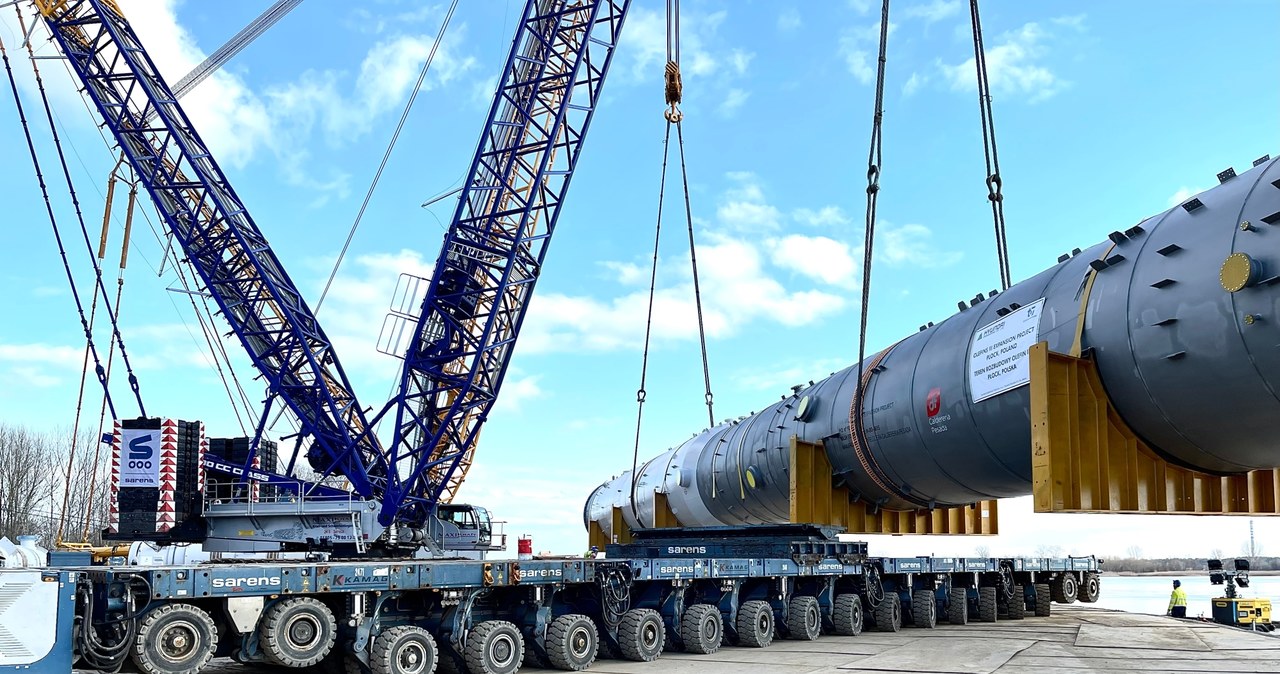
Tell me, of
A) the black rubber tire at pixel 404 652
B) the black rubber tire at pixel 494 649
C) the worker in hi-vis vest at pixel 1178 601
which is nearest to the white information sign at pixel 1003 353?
the black rubber tire at pixel 494 649

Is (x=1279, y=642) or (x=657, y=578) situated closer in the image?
(x=657, y=578)

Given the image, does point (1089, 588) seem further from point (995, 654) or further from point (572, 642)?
point (572, 642)

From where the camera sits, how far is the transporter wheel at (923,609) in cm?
1666

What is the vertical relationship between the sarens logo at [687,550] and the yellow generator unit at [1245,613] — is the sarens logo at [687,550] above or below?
above

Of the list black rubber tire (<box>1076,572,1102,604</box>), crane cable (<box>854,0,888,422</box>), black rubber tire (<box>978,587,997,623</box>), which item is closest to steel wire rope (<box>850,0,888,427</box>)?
crane cable (<box>854,0,888,422</box>)

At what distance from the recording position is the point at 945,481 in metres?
13.4

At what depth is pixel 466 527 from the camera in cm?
2247

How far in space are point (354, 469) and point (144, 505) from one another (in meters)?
5.05

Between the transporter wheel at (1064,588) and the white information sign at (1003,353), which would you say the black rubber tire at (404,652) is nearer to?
the white information sign at (1003,353)

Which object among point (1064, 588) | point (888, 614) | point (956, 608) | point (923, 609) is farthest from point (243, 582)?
point (1064, 588)

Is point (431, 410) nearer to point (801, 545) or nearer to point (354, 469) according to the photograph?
point (354, 469)

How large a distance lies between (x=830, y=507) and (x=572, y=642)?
559cm

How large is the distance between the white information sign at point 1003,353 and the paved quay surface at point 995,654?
10.4 ft

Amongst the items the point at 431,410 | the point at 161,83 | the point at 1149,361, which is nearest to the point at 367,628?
the point at 1149,361
